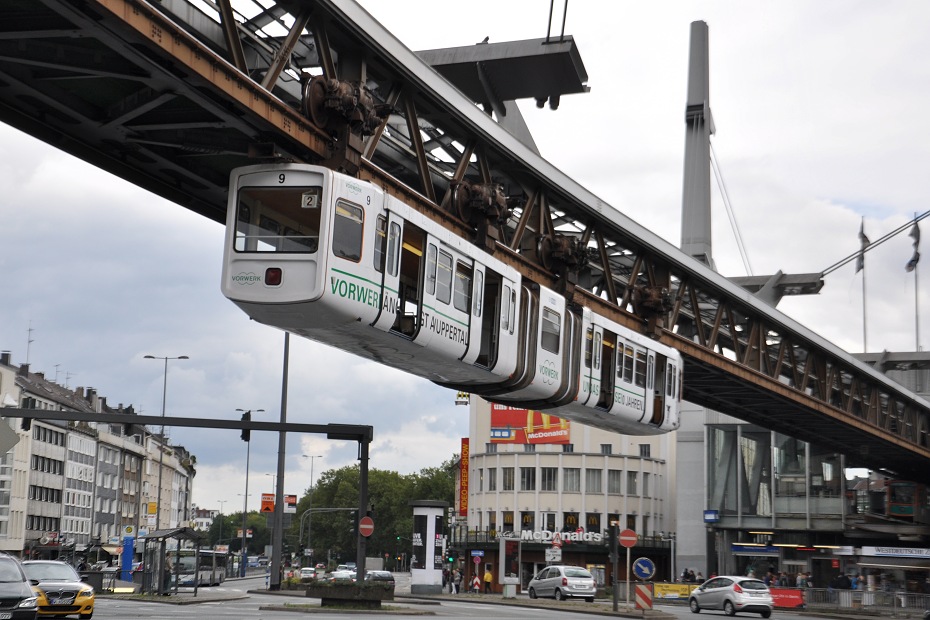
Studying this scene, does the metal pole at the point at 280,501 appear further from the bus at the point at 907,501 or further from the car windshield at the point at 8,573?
the bus at the point at 907,501

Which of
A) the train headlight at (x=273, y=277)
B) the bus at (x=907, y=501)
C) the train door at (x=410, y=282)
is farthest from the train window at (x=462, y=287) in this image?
the bus at (x=907, y=501)

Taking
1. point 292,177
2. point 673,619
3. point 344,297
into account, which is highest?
point 292,177

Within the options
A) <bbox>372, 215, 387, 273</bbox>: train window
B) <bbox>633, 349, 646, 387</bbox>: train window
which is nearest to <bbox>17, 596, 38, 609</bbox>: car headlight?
<bbox>372, 215, 387, 273</bbox>: train window

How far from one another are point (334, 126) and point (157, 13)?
4.62 meters

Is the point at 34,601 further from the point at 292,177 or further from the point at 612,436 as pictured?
the point at 612,436

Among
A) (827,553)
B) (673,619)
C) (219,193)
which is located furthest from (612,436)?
(219,193)

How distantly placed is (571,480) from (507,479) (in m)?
4.68

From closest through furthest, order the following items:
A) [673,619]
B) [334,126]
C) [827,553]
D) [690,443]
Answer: [334,126]
[673,619]
[827,553]
[690,443]

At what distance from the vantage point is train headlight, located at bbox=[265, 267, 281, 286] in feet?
54.6

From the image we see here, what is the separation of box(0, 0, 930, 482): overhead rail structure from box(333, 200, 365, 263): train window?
3.65 feet

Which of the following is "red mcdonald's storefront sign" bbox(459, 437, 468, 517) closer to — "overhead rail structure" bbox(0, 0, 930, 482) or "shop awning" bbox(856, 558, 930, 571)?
"shop awning" bbox(856, 558, 930, 571)

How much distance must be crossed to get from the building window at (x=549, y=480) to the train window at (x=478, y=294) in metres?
69.4

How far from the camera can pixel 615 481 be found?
90250mm

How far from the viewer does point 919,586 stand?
166ft
